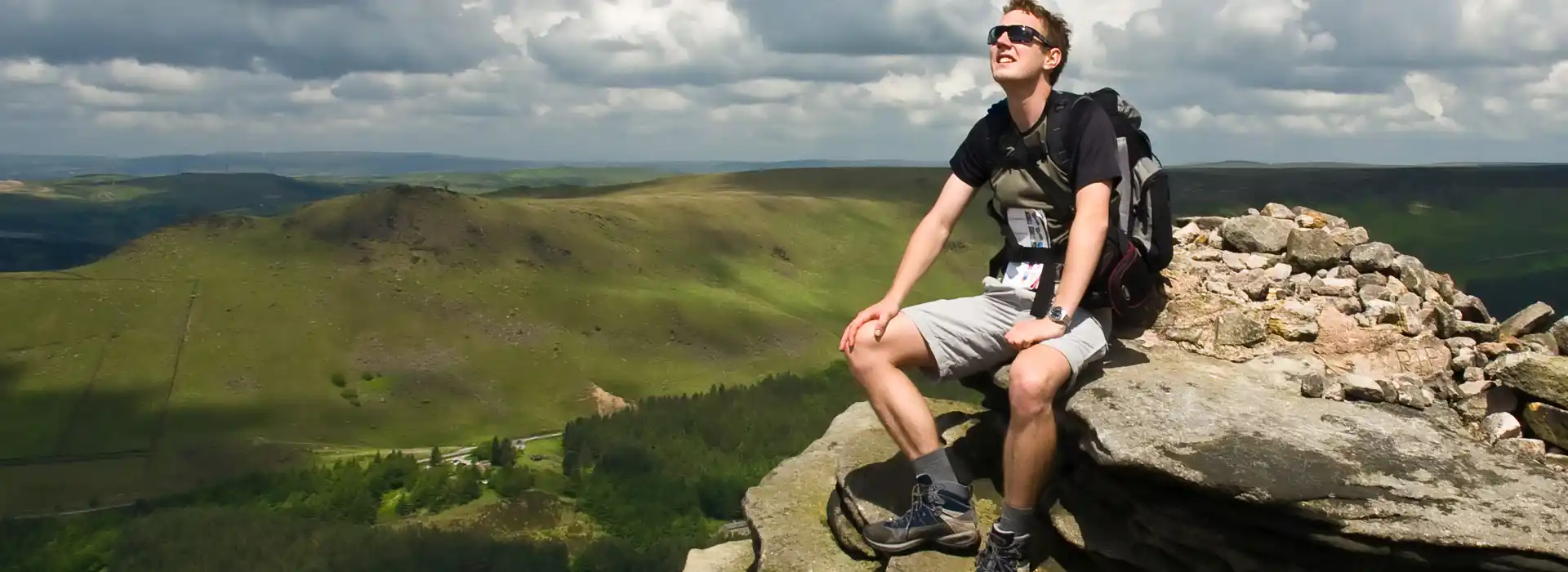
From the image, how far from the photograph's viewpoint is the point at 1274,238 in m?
16.5

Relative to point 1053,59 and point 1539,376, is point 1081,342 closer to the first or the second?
point 1053,59

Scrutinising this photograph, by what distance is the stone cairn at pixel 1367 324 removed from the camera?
11.4 metres

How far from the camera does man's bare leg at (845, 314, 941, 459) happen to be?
37.3 feet

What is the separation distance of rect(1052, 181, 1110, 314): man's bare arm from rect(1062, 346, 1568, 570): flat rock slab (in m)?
1.28

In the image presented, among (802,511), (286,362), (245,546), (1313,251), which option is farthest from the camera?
(286,362)

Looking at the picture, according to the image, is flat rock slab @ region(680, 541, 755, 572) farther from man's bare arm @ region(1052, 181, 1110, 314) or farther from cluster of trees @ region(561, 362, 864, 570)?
cluster of trees @ region(561, 362, 864, 570)

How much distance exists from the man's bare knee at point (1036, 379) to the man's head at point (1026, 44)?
277 centimetres

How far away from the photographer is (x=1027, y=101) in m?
11.3

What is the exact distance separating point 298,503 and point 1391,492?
14071 cm

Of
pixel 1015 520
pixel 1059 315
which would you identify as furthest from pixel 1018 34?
pixel 1015 520

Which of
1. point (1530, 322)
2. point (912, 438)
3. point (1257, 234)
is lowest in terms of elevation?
point (912, 438)

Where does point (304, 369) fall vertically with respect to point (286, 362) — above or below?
below

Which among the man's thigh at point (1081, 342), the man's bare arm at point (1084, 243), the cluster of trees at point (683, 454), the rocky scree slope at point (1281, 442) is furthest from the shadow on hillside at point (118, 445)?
the man's bare arm at point (1084, 243)

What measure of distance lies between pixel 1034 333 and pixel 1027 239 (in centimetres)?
150
